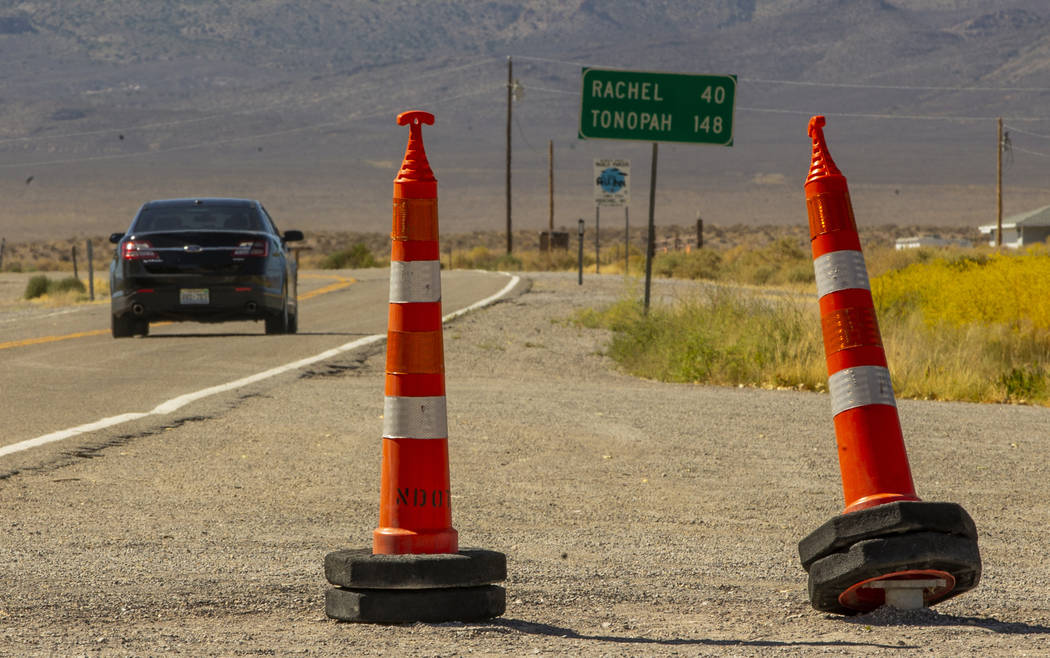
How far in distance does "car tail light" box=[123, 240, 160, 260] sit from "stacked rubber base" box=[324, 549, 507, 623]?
1271cm

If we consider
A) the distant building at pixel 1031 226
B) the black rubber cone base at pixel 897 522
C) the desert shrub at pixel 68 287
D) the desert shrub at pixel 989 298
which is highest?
the distant building at pixel 1031 226

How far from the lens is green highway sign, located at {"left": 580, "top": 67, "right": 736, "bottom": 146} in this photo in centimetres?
1811

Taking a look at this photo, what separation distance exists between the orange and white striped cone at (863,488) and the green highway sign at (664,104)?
13119 millimetres

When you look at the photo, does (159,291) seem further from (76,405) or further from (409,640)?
(409,640)

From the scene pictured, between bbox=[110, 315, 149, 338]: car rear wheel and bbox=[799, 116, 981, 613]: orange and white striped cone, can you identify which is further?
bbox=[110, 315, 149, 338]: car rear wheel

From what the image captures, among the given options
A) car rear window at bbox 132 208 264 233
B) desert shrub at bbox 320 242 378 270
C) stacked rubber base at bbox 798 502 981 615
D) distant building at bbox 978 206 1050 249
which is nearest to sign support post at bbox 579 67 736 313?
car rear window at bbox 132 208 264 233

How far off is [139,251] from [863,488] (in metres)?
13.2

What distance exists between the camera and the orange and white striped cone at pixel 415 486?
4.57 m

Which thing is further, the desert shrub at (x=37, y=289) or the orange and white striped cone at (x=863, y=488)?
the desert shrub at (x=37, y=289)

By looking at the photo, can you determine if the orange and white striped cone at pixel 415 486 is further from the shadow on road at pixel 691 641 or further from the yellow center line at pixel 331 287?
the yellow center line at pixel 331 287

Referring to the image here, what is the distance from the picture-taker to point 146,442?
8578mm

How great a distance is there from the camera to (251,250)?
1681cm

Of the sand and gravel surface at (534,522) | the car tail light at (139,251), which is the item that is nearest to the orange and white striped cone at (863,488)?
the sand and gravel surface at (534,522)

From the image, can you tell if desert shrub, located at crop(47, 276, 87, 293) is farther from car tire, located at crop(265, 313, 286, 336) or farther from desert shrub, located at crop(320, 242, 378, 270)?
desert shrub, located at crop(320, 242, 378, 270)
